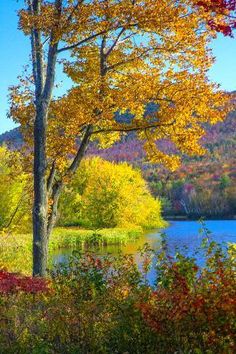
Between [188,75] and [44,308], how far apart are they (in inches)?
315

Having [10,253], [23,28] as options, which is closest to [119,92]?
[23,28]

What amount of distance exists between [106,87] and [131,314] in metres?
8.36

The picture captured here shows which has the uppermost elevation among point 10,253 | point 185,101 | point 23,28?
point 23,28

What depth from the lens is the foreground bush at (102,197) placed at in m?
57.8

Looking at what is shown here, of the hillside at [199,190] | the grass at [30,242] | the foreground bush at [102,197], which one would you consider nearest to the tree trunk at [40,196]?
the grass at [30,242]

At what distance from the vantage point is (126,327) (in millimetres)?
5977

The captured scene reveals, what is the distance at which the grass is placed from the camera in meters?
24.5

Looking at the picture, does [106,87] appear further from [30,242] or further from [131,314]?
A: [30,242]

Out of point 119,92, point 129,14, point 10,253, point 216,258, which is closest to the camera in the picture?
point 216,258

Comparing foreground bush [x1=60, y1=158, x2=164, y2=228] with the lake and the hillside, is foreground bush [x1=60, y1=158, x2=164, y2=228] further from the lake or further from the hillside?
the hillside

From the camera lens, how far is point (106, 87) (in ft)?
44.3

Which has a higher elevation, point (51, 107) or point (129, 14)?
point (129, 14)

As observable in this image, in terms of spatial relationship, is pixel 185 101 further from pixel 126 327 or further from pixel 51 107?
pixel 126 327

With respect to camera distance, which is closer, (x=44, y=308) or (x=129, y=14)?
(x=44, y=308)
